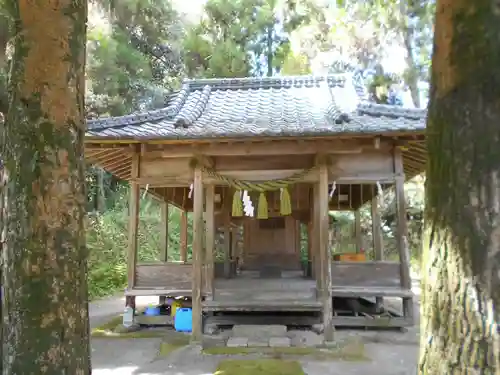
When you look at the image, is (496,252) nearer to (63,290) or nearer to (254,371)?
(63,290)

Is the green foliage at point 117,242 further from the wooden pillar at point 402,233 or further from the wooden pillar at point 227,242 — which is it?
the wooden pillar at point 402,233

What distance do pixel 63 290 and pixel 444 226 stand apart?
2184mm

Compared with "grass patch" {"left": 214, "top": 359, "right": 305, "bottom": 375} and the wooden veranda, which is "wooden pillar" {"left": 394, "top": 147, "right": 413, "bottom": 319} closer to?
the wooden veranda

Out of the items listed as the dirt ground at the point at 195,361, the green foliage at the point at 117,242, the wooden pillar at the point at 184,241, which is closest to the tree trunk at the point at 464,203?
the dirt ground at the point at 195,361

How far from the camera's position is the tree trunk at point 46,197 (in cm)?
246

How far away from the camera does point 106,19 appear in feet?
62.7

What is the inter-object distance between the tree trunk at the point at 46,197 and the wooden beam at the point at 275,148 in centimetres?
454

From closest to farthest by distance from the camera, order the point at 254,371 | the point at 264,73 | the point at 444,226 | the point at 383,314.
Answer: the point at 444,226 < the point at 254,371 < the point at 383,314 < the point at 264,73

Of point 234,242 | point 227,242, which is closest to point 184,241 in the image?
point 234,242

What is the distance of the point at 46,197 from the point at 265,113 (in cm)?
661

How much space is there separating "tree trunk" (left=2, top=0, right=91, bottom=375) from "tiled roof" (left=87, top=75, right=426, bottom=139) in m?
4.02

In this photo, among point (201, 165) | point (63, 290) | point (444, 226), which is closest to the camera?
point (444, 226)

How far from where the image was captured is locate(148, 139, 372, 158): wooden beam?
731cm

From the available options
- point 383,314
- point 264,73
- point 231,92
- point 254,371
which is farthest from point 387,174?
point 264,73
